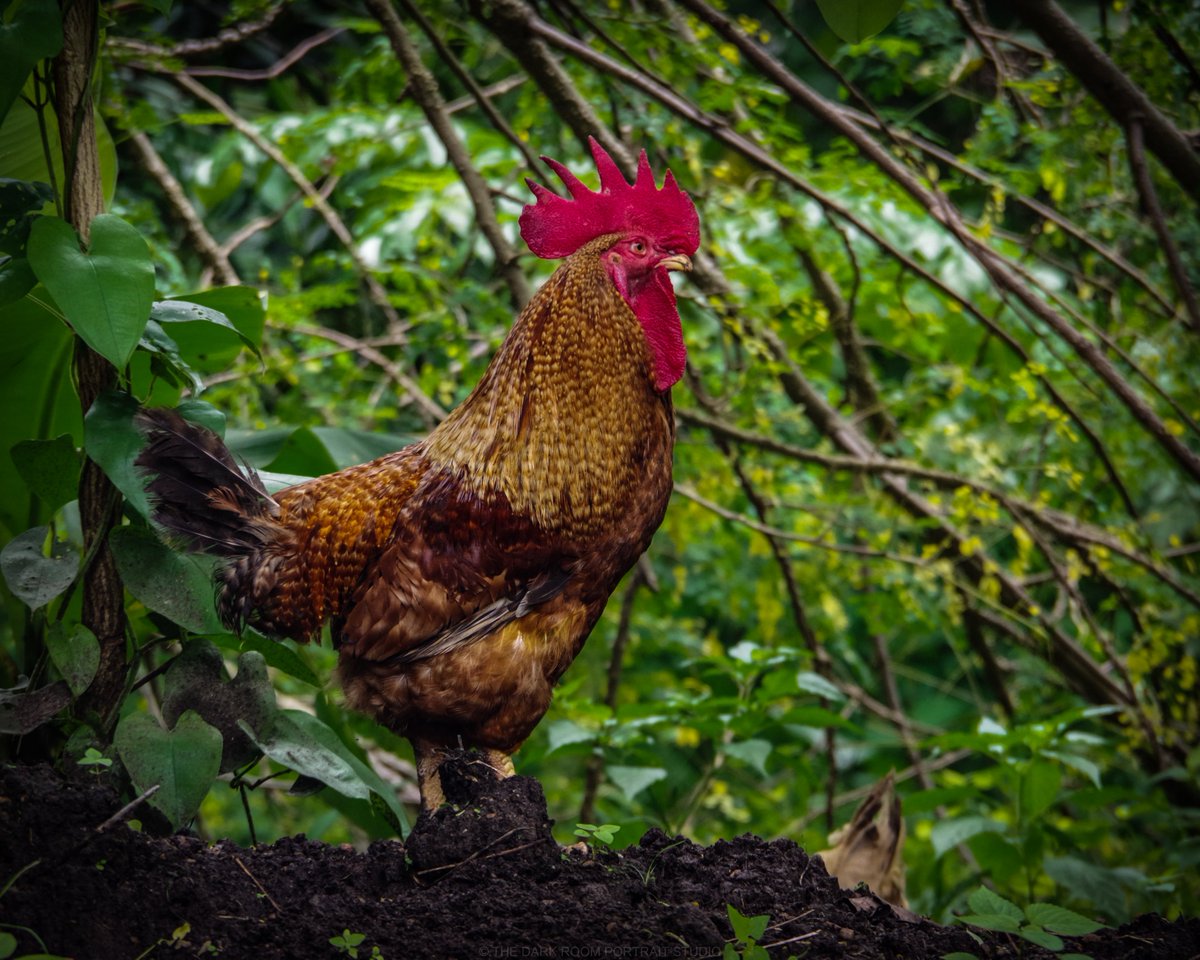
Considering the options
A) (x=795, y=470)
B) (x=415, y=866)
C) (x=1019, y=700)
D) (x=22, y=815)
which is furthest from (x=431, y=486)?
(x=1019, y=700)

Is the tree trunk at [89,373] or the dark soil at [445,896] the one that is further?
the tree trunk at [89,373]

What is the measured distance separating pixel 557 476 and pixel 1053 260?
257 centimetres

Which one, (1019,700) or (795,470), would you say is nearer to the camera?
(795,470)

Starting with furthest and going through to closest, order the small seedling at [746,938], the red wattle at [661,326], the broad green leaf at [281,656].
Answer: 1. the broad green leaf at [281,656]
2. the red wattle at [661,326]
3. the small seedling at [746,938]

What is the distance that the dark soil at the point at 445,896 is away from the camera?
1.56 metres

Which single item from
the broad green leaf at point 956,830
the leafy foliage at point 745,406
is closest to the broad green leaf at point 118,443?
the leafy foliage at point 745,406

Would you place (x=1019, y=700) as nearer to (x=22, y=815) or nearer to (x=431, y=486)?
(x=431, y=486)

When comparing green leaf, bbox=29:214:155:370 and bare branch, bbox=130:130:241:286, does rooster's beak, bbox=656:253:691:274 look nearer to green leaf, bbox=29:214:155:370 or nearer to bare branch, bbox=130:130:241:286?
green leaf, bbox=29:214:155:370

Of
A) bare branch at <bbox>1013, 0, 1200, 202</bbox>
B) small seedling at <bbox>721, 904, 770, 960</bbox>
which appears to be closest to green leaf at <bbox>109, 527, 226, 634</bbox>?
small seedling at <bbox>721, 904, 770, 960</bbox>

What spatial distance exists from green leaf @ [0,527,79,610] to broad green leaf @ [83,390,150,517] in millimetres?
161

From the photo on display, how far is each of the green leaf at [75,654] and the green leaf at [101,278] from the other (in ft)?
1.62

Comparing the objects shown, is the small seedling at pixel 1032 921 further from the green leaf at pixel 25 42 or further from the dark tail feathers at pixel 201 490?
the green leaf at pixel 25 42

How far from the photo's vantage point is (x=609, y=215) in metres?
2.22

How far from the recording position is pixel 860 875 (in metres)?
2.54
